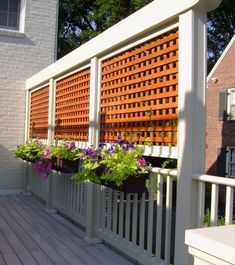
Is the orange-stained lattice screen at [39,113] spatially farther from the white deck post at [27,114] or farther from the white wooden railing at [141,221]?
the white wooden railing at [141,221]

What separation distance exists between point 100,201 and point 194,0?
2.29m

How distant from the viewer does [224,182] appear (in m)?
2.39

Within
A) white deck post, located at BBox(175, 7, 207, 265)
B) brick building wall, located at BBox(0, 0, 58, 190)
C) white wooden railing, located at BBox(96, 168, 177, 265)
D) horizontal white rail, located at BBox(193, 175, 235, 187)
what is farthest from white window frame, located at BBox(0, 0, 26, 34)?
horizontal white rail, located at BBox(193, 175, 235, 187)

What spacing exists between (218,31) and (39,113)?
15354mm

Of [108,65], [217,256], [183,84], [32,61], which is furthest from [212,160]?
[217,256]

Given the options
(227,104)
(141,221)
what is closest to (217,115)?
(227,104)

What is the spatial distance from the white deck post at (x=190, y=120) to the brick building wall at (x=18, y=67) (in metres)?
5.23

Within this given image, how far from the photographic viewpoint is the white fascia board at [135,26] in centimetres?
281

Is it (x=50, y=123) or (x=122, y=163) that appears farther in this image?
(x=50, y=123)

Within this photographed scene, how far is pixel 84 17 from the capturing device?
20.4 metres

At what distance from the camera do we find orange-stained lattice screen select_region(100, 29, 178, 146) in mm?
3033

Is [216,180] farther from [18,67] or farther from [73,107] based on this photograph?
[18,67]

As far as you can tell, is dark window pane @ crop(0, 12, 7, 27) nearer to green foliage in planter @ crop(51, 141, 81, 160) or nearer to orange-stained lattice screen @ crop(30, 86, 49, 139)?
orange-stained lattice screen @ crop(30, 86, 49, 139)

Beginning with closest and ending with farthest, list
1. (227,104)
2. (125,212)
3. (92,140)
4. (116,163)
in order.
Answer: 1. (116,163)
2. (125,212)
3. (92,140)
4. (227,104)
